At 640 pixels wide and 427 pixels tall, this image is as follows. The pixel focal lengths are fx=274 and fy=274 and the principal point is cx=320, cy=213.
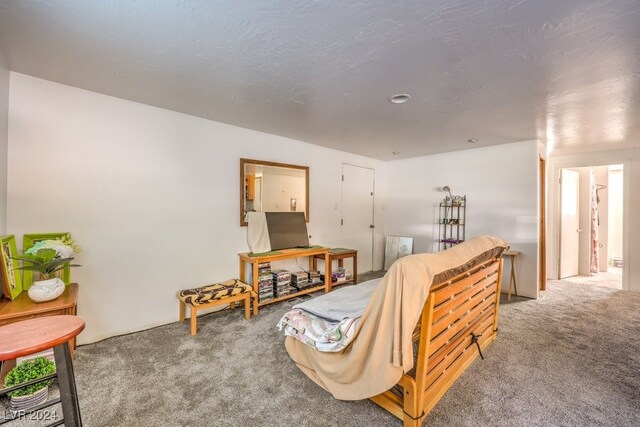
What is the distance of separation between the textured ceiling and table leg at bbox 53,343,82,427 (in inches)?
62.6

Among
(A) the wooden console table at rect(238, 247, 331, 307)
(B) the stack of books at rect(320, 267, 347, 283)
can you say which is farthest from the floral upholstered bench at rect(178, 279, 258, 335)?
(B) the stack of books at rect(320, 267, 347, 283)

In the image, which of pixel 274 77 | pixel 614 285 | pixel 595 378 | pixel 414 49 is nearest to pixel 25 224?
pixel 274 77

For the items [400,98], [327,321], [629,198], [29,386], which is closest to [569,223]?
[629,198]

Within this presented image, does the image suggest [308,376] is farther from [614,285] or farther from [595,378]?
[614,285]

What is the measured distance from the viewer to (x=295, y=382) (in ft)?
6.24

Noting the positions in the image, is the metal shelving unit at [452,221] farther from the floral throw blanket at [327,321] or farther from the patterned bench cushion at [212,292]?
the patterned bench cushion at [212,292]

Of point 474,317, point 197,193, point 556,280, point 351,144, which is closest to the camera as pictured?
point 474,317

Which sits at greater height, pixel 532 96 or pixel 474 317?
pixel 532 96

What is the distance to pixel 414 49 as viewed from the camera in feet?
5.54

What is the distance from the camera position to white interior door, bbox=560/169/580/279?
15.8 feet

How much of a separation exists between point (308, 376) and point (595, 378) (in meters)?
2.06

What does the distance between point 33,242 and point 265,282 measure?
2.04 metres

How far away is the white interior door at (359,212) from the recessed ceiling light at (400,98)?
2.17m

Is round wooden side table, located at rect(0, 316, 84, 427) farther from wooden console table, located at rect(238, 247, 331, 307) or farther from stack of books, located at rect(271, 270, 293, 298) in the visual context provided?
stack of books, located at rect(271, 270, 293, 298)
